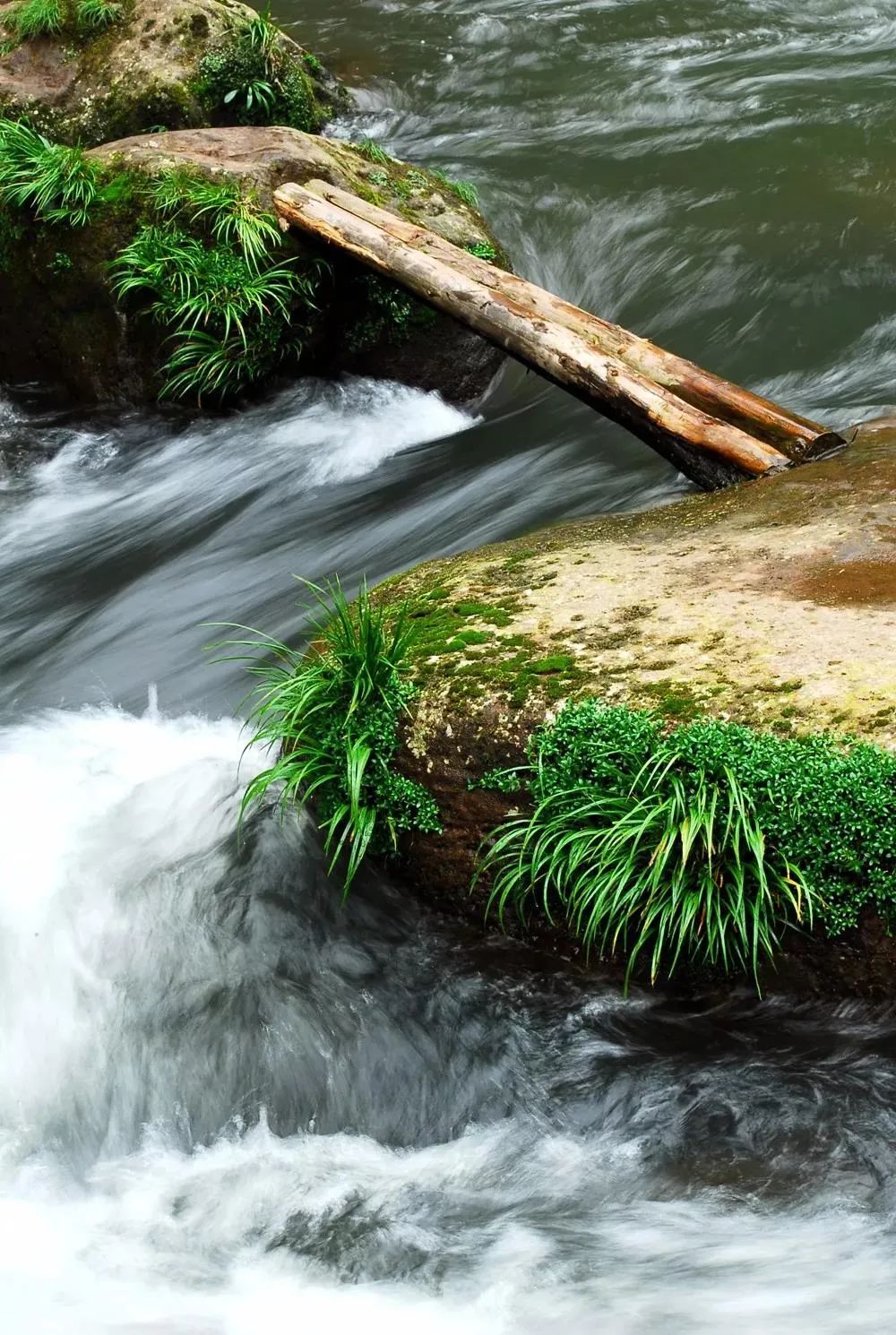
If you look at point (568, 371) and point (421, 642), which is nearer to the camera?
Result: point (421, 642)

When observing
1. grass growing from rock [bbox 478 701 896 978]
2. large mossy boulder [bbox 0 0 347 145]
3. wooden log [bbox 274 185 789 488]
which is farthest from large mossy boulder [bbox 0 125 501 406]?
grass growing from rock [bbox 478 701 896 978]

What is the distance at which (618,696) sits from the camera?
412cm

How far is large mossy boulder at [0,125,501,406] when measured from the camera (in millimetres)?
7402

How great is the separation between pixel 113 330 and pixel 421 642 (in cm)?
399

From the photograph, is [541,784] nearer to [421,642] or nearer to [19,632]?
[421,642]

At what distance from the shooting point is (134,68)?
8.75 meters

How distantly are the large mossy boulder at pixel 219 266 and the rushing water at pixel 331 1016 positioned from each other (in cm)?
24

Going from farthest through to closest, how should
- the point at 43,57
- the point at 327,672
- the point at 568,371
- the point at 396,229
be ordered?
the point at 43,57 < the point at 396,229 < the point at 568,371 < the point at 327,672

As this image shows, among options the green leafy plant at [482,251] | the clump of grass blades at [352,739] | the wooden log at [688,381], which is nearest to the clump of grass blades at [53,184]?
the green leafy plant at [482,251]

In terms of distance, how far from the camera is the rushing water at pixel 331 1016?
342 centimetres

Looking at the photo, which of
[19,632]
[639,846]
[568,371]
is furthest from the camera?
[19,632]

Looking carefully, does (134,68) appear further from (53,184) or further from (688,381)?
(688,381)

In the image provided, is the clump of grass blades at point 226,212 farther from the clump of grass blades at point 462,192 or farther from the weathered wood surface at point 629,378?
the clump of grass blades at point 462,192

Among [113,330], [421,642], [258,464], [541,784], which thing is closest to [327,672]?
[421,642]
